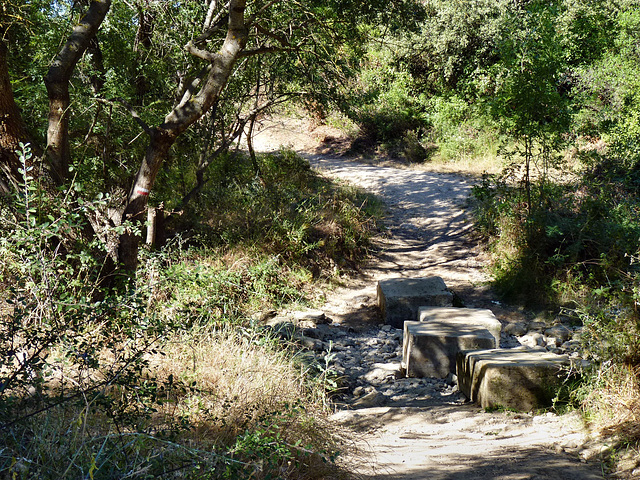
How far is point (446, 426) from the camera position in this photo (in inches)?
174

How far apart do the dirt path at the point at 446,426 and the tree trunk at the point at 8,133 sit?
12.8 feet

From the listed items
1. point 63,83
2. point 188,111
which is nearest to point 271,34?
point 188,111

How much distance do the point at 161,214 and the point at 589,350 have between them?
6232mm

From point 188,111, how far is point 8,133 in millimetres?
1762

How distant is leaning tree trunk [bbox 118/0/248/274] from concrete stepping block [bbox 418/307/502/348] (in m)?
3.49

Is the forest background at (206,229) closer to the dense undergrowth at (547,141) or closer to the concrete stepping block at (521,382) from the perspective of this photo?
the dense undergrowth at (547,141)

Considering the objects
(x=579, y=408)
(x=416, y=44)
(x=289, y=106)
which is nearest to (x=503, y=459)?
(x=579, y=408)

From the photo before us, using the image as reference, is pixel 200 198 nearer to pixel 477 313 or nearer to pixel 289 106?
pixel 289 106

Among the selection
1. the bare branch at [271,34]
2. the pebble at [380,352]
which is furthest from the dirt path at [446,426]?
the bare branch at [271,34]

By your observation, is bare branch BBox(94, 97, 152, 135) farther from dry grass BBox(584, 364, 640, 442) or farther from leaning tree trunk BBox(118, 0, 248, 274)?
dry grass BBox(584, 364, 640, 442)

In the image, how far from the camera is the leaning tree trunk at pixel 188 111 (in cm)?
611

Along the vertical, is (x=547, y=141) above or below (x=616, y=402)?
above

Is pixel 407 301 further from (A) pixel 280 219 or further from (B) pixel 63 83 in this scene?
(B) pixel 63 83

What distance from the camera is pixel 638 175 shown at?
9867mm
